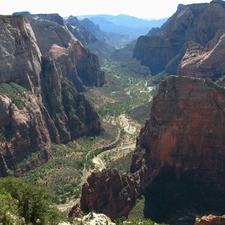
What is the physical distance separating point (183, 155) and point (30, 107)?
48.9m

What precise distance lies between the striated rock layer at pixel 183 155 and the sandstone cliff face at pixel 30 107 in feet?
112

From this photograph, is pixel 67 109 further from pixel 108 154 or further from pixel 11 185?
pixel 11 185

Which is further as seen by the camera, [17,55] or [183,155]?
[17,55]

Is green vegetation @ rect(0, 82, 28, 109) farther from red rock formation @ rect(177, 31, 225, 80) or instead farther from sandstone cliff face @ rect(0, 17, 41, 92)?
red rock formation @ rect(177, 31, 225, 80)

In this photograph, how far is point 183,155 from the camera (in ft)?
269

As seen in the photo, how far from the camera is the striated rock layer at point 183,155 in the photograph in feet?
250

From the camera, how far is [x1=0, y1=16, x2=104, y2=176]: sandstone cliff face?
94981 mm

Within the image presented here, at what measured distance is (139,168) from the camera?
84.2m

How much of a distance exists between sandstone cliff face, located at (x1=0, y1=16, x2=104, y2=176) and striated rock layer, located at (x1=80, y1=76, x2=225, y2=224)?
112 feet

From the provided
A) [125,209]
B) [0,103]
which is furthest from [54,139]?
[125,209]

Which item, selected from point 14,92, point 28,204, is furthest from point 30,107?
point 28,204

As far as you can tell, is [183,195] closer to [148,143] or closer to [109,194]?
[148,143]

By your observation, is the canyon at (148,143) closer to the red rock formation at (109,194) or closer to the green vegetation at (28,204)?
the red rock formation at (109,194)

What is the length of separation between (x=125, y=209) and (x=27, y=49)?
66.2 meters
